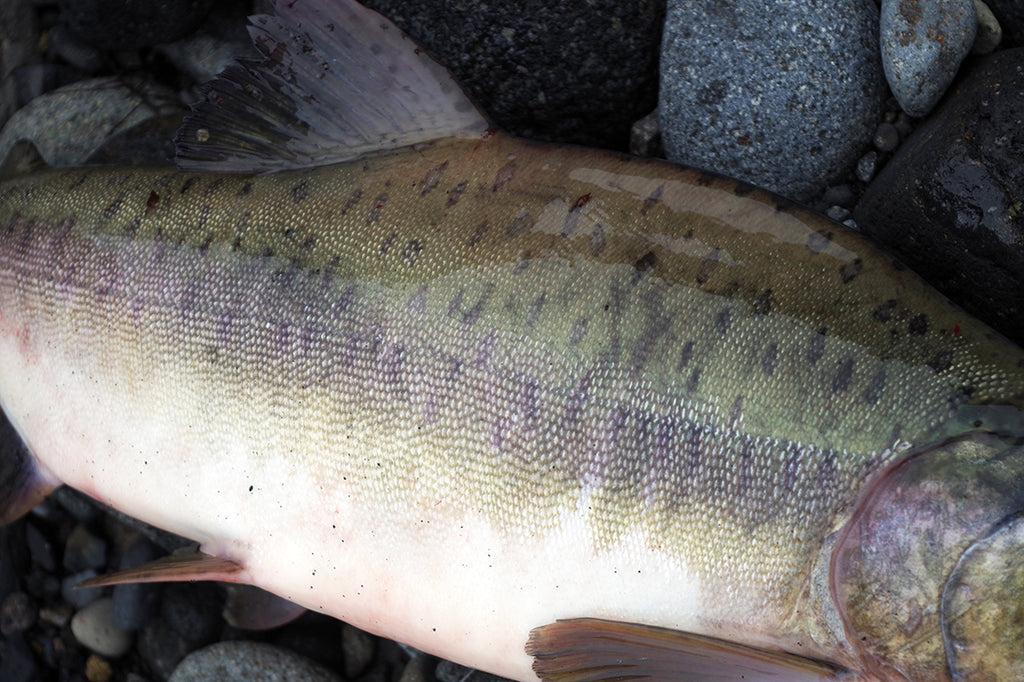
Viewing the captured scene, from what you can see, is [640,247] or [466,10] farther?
[466,10]

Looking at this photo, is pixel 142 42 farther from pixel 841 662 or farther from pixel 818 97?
pixel 841 662

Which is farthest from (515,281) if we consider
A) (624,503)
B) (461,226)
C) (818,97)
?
(818,97)

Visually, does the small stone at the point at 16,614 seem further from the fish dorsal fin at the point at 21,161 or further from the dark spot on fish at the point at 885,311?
the dark spot on fish at the point at 885,311

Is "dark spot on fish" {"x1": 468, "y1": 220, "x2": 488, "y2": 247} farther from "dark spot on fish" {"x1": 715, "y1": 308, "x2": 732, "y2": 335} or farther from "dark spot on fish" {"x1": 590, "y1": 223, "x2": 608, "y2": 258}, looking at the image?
"dark spot on fish" {"x1": 715, "y1": 308, "x2": 732, "y2": 335}

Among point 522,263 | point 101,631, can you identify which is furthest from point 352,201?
point 101,631

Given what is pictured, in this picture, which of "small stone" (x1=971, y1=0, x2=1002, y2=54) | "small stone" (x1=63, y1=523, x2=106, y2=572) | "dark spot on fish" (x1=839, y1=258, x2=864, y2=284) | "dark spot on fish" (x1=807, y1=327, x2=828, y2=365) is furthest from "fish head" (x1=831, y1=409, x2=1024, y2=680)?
"small stone" (x1=63, y1=523, x2=106, y2=572)
